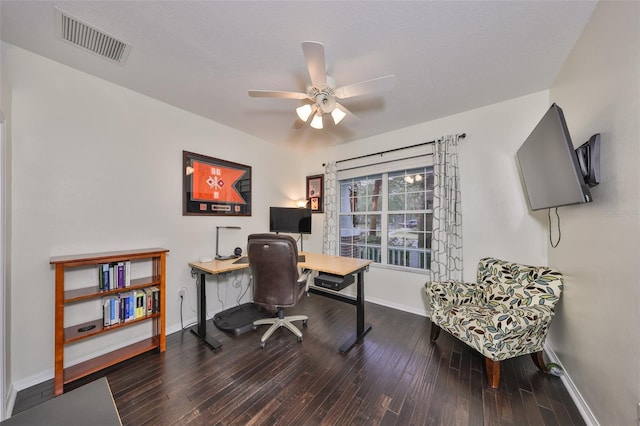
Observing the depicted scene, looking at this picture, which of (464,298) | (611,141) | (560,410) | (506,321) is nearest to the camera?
(611,141)

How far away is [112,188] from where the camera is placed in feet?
6.88

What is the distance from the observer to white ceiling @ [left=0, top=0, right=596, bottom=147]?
1.38 metres

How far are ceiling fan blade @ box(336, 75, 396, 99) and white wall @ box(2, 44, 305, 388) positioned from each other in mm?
1964

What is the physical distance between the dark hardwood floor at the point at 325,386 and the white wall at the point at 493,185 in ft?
3.29

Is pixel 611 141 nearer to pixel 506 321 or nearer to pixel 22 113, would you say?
pixel 506 321

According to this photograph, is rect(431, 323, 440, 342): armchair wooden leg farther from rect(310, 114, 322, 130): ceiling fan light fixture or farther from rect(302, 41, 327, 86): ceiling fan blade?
rect(302, 41, 327, 86): ceiling fan blade

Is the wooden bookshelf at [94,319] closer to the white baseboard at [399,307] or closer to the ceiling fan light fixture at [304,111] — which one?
the ceiling fan light fixture at [304,111]

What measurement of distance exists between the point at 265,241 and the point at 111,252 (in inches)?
55.9

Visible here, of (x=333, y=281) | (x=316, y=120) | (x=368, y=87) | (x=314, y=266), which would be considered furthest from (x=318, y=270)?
(x=368, y=87)

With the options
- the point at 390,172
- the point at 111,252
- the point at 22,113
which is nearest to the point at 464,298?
the point at 390,172

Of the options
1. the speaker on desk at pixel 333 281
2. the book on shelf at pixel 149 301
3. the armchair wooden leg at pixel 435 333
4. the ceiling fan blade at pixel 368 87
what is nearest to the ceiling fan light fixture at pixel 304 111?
the ceiling fan blade at pixel 368 87

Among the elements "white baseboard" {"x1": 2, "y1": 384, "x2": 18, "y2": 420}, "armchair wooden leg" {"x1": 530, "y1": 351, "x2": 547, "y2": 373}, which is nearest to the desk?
"white baseboard" {"x1": 2, "y1": 384, "x2": 18, "y2": 420}

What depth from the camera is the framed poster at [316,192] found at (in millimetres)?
4000

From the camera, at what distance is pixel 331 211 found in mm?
3725
